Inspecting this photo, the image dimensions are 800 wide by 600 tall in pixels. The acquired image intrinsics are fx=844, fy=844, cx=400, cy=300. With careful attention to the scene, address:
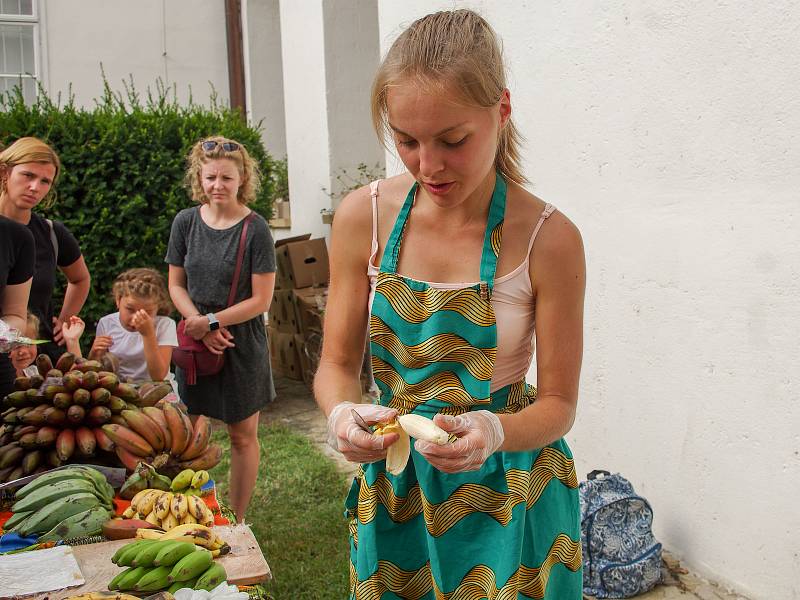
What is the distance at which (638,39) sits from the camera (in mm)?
3924

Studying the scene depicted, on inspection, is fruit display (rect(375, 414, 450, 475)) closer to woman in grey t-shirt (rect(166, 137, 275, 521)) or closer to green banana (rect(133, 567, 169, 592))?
green banana (rect(133, 567, 169, 592))

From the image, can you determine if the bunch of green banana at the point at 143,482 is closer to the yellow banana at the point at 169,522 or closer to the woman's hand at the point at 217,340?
the yellow banana at the point at 169,522

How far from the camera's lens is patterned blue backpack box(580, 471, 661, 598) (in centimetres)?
379

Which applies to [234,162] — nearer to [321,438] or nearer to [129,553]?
[129,553]

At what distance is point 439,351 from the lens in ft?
5.60

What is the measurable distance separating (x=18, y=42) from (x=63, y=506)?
444 inches

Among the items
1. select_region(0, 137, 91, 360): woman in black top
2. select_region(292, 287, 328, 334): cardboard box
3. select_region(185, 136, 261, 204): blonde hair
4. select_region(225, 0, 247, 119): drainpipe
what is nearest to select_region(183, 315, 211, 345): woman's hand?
select_region(185, 136, 261, 204): blonde hair

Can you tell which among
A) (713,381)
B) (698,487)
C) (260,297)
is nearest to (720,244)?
(713,381)

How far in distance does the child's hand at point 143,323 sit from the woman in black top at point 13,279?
109 centimetres

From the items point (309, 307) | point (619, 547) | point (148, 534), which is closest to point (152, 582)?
point (148, 534)

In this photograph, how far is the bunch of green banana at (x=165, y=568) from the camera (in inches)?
81.9

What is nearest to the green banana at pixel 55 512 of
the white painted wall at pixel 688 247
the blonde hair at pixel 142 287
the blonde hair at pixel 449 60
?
the blonde hair at pixel 449 60

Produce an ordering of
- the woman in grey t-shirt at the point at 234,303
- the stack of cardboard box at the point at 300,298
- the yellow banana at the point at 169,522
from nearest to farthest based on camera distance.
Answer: the yellow banana at the point at 169,522, the woman in grey t-shirt at the point at 234,303, the stack of cardboard box at the point at 300,298

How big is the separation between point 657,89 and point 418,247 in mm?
2518
